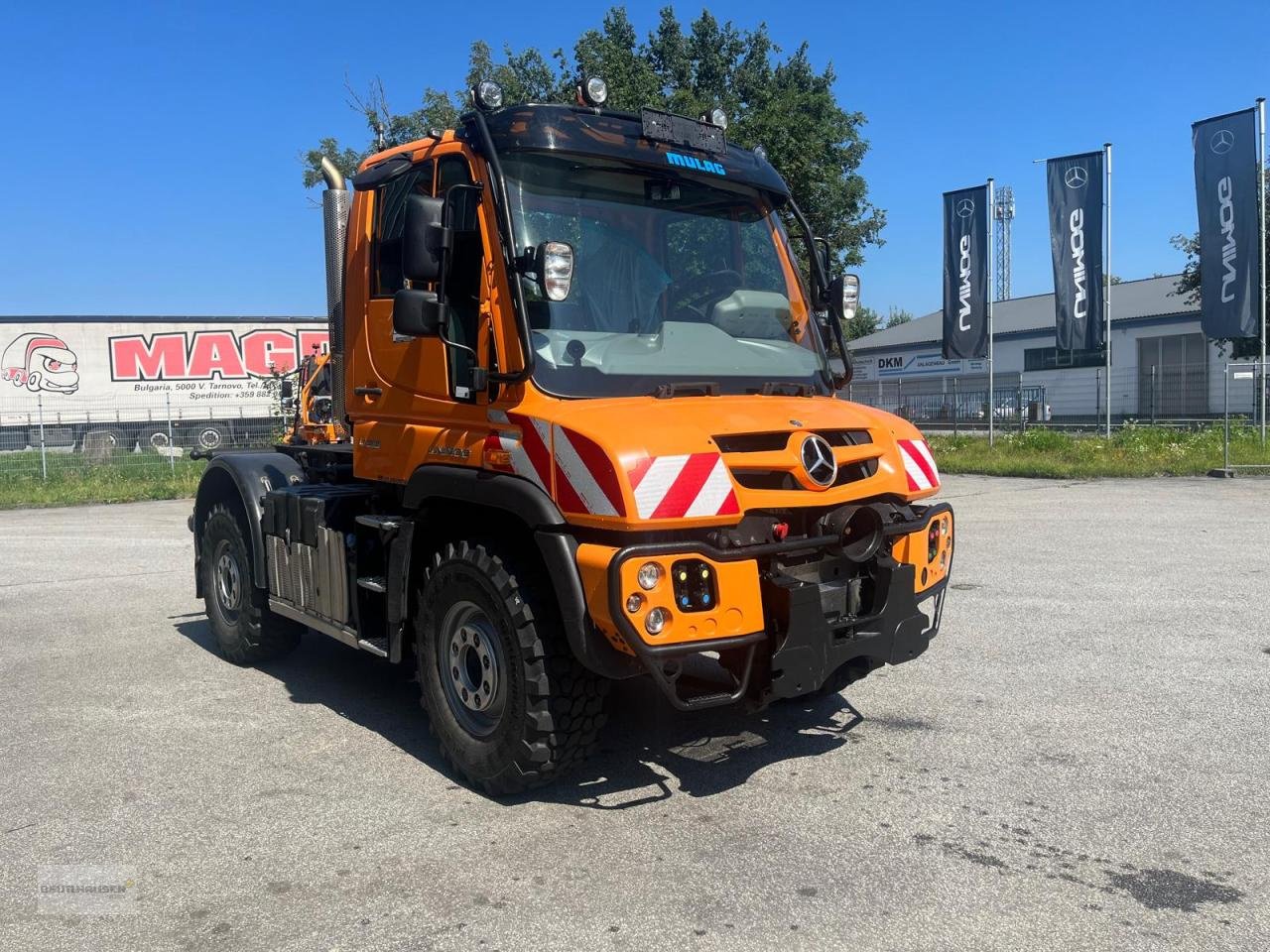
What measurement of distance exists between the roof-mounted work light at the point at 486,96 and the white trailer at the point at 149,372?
25549 mm

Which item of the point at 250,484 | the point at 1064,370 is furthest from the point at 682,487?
the point at 1064,370

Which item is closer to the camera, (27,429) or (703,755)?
(703,755)

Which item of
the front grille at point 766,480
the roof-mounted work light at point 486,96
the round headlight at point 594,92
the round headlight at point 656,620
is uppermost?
the round headlight at point 594,92

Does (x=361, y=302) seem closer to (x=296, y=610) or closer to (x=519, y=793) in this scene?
(x=296, y=610)

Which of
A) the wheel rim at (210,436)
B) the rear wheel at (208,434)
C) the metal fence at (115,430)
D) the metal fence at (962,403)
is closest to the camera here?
the metal fence at (115,430)

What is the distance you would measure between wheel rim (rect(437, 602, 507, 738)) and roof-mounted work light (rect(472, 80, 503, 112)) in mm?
2218

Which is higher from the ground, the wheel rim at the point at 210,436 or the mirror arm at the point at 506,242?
the mirror arm at the point at 506,242

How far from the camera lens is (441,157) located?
189 inches

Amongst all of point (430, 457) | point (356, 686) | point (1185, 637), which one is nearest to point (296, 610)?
point (356, 686)

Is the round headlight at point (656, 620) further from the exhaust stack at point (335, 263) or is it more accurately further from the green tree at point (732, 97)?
the green tree at point (732, 97)

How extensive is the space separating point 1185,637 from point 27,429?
29.2 metres

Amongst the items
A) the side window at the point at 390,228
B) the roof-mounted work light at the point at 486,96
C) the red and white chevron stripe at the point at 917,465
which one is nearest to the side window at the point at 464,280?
the roof-mounted work light at the point at 486,96

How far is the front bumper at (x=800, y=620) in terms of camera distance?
368 centimetres

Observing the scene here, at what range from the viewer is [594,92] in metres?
→ 4.91
